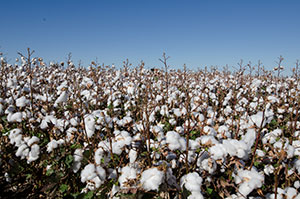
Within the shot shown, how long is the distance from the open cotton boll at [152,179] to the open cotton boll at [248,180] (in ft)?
2.16

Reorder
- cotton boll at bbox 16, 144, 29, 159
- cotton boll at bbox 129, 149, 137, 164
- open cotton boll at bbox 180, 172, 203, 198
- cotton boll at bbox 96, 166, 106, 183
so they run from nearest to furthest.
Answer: open cotton boll at bbox 180, 172, 203, 198
cotton boll at bbox 96, 166, 106, 183
cotton boll at bbox 129, 149, 137, 164
cotton boll at bbox 16, 144, 29, 159

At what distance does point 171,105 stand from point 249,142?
126 inches

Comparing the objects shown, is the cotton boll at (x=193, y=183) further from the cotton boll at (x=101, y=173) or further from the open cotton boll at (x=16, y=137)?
the open cotton boll at (x=16, y=137)

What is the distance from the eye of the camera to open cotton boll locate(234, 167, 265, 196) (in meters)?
1.44

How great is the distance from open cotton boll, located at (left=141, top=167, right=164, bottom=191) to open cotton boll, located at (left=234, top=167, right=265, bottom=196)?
0.66 metres

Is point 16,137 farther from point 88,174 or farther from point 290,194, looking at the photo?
point 290,194

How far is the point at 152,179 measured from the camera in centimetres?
129

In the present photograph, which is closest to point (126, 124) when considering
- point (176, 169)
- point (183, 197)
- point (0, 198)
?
point (176, 169)

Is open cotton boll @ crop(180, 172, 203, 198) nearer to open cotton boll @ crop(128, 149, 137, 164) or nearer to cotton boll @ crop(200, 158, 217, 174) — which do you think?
cotton boll @ crop(200, 158, 217, 174)

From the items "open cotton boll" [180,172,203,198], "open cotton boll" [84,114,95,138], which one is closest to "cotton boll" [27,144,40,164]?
"open cotton boll" [84,114,95,138]

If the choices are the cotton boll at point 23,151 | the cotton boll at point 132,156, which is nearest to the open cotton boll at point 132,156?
the cotton boll at point 132,156

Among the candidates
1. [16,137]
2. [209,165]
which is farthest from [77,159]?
[209,165]

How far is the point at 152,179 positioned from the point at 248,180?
0.75 m

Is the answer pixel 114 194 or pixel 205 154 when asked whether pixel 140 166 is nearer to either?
pixel 114 194
